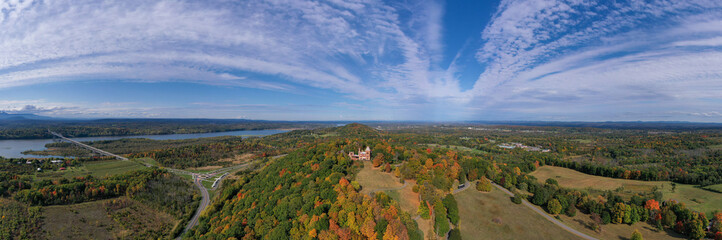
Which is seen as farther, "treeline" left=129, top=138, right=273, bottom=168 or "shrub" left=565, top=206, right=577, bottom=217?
"treeline" left=129, top=138, right=273, bottom=168

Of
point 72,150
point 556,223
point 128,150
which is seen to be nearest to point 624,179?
point 556,223

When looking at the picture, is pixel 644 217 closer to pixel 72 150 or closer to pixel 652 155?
pixel 652 155

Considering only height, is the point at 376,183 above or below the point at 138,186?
above

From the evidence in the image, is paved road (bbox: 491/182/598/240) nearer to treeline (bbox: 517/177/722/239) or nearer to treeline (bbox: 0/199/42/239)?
treeline (bbox: 517/177/722/239)

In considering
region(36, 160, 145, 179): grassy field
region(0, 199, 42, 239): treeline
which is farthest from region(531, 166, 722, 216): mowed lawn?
region(36, 160, 145, 179): grassy field

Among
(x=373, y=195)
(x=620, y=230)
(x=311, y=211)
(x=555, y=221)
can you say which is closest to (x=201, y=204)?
(x=311, y=211)

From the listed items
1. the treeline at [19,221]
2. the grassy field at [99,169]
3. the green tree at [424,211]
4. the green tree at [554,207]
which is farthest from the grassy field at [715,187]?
the grassy field at [99,169]

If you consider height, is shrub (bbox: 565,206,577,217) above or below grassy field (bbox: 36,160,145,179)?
above
